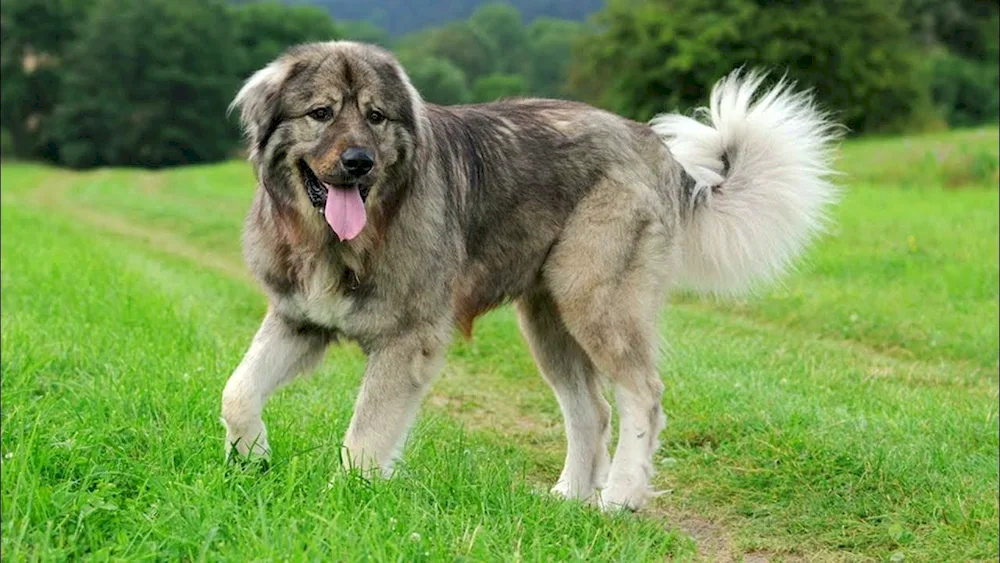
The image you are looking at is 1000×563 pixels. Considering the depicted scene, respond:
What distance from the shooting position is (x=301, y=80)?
4.14 m

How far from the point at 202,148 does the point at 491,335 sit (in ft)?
138

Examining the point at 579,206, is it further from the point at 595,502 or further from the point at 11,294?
the point at 11,294

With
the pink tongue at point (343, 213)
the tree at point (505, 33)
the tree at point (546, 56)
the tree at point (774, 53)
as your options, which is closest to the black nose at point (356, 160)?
the pink tongue at point (343, 213)

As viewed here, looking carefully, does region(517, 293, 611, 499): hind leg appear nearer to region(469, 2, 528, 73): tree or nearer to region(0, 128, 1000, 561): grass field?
region(0, 128, 1000, 561): grass field

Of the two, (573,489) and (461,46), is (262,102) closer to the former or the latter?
(573,489)

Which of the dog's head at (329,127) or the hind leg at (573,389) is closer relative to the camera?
the dog's head at (329,127)

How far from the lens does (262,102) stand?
419 cm

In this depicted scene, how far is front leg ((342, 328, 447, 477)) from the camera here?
4172mm

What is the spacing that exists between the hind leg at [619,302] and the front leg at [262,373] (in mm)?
1127

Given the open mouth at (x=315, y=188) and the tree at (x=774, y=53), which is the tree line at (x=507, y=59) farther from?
the open mouth at (x=315, y=188)

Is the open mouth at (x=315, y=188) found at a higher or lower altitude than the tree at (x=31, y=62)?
higher

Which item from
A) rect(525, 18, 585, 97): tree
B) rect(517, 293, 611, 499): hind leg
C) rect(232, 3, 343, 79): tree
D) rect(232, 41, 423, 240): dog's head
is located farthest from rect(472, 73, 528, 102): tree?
rect(232, 41, 423, 240): dog's head

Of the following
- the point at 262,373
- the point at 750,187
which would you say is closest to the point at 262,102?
the point at 262,373

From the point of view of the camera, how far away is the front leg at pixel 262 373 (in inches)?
164
